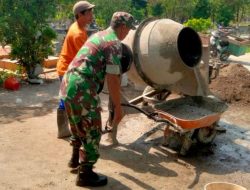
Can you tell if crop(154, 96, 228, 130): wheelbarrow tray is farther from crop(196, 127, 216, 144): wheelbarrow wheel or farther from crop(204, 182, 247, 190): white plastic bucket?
crop(204, 182, 247, 190): white plastic bucket

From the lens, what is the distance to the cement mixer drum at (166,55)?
212 inches

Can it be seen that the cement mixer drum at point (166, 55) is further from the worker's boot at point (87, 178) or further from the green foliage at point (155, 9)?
the green foliage at point (155, 9)

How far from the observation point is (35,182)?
4508 mm

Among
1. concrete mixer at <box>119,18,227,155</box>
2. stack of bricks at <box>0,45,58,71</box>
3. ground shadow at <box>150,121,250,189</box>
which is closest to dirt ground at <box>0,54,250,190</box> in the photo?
ground shadow at <box>150,121,250,189</box>

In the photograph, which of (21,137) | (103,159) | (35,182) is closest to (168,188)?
(103,159)

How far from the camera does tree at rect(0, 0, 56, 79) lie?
9430 mm

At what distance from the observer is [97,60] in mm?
4047

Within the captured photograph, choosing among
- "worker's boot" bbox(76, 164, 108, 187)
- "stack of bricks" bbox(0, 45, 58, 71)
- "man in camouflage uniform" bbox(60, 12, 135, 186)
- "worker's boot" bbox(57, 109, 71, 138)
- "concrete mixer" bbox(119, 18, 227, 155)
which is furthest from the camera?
"stack of bricks" bbox(0, 45, 58, 71)

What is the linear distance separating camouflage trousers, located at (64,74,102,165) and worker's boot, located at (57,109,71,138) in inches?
58.3

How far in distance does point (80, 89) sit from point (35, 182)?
127 cm

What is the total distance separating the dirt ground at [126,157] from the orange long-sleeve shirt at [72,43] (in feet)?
3.84

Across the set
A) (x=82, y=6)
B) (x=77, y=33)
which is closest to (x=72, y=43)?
(x=77, y=33)

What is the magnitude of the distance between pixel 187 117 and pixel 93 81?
192 centimetres

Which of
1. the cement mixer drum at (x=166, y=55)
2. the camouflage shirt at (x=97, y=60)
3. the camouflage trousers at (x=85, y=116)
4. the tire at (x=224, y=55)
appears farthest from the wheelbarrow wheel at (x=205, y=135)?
the tire at (x=224, y=55)
